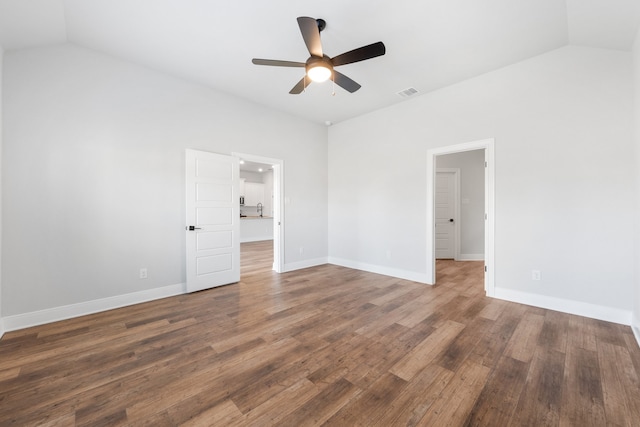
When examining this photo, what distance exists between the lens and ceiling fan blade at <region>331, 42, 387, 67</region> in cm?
227

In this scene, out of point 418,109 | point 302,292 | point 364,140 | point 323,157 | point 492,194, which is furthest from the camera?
point 323,157

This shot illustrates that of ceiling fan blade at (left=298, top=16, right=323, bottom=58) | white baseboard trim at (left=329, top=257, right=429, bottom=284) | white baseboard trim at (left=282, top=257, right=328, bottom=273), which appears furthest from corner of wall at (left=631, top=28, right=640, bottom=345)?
white baseboard trim at (left=282, top=257, right=328, bottom=273)

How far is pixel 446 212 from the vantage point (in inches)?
250

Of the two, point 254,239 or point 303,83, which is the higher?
point 303,83

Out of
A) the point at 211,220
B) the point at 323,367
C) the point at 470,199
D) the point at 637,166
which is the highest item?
the point at 637,166

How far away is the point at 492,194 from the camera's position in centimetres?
357

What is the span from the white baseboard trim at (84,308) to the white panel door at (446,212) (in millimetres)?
5695

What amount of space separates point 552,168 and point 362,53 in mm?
2750

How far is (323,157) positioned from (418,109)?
2.26 m

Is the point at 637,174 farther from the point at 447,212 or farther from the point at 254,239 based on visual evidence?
the point at 254,239

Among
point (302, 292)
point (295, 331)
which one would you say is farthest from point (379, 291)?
point (295, 331)

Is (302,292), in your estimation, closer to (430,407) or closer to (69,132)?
(430,407)

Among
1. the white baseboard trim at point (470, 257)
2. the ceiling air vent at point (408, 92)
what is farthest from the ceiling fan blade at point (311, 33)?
the white baseboard trim at point (470, 257)

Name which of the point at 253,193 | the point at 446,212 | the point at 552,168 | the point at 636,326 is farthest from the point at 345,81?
the point at 253,193
